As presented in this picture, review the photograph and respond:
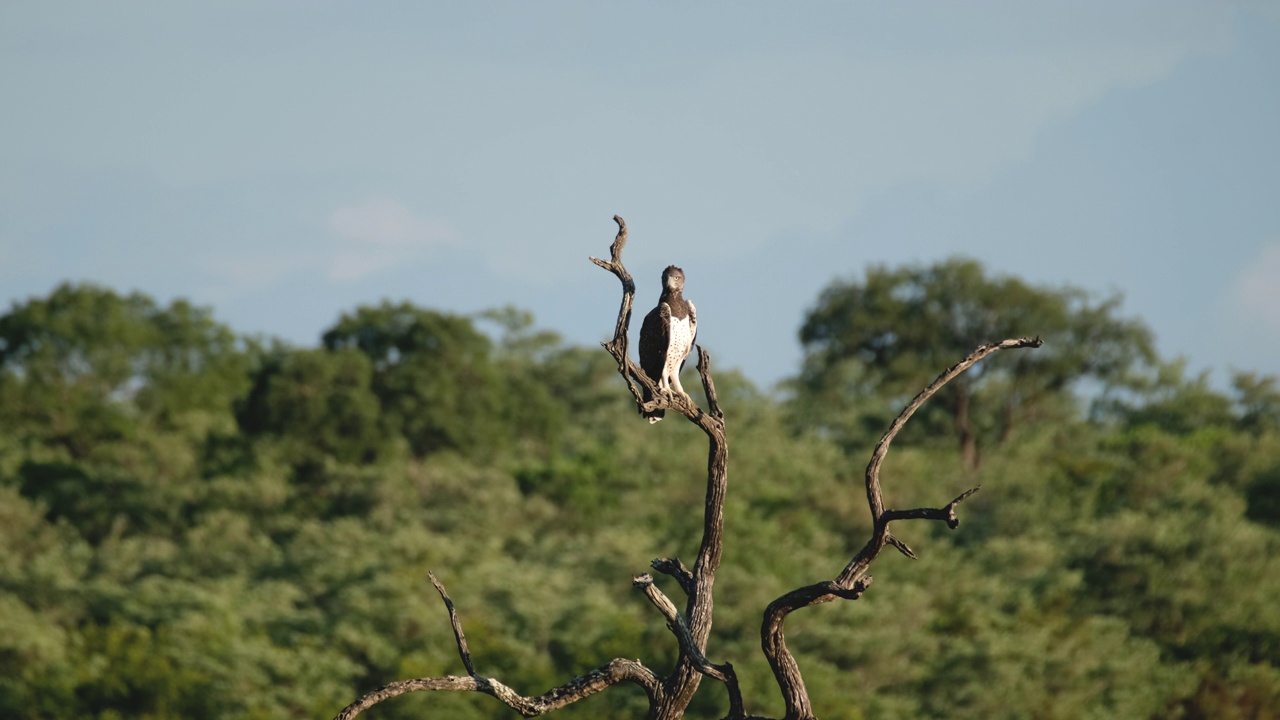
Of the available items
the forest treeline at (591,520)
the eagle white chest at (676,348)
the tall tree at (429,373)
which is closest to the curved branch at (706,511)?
the eagle white chest at (676,348)

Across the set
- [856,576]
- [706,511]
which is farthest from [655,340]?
[856,576]

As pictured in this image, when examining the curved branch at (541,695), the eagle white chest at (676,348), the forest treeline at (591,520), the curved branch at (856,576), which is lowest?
the curved branch at (541,695)

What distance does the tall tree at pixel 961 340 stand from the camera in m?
48.1

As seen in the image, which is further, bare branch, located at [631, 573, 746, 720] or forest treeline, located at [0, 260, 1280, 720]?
forest treeline, located at [0, 260, 1280, 720]

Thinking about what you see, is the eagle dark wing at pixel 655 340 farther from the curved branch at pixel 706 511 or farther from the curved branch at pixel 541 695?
the curved branch at pixel 541 695

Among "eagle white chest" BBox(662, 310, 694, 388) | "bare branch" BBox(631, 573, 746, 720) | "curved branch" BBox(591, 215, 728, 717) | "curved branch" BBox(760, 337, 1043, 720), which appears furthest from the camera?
"eagle white chest" BBox(662, 310, 694, 388)

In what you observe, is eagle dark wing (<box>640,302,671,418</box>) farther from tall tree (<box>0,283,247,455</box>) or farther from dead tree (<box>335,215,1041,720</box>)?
tall tree (<box>0,283,247,455</box>)

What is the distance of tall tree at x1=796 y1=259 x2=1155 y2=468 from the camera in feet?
158

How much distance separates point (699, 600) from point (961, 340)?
1700 inches

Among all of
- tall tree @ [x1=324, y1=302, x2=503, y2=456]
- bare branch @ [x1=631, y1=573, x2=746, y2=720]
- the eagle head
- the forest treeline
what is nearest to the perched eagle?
the eagle head

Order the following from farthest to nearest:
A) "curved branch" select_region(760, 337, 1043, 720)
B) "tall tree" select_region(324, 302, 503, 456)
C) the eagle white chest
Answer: "tall tree" select_region(324, 302, 503, 456), the eagle white chest, "curved branch" select_region(760, 337, 1043, 720)

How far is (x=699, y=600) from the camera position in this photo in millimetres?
6543

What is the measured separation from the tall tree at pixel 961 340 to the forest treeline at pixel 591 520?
103mm

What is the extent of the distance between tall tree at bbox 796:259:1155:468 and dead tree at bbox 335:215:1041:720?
4150 cm
